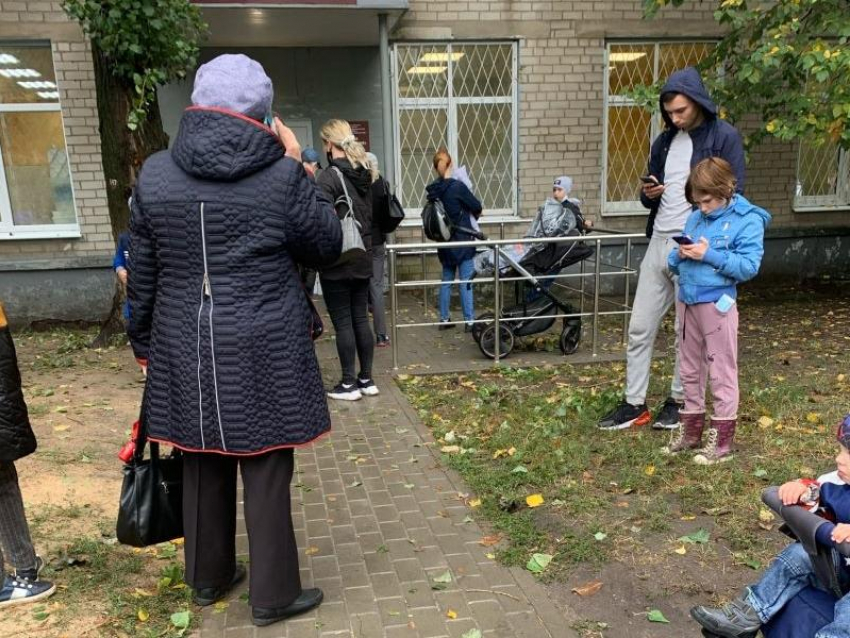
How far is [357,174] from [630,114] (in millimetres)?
6369

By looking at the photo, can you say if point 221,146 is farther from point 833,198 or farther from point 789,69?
point 833,198

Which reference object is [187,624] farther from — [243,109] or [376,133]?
[376,133]

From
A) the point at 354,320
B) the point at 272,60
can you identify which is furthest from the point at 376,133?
the point at 354,320

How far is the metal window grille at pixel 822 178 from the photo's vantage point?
10.8m

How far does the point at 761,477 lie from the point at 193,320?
10.4ft

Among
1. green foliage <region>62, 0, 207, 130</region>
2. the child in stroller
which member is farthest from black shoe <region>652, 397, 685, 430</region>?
green foliage <region>62, 0, 207, 130</region>

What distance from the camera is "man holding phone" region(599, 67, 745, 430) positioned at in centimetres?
401

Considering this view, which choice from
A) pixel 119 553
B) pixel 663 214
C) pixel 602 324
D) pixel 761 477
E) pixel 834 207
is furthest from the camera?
pixel 834 207

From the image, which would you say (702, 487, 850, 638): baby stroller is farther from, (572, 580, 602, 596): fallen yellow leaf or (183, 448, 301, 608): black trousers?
(183, 448, 301, 608): black trousers

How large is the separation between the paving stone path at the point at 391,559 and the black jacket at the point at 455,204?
3.02m

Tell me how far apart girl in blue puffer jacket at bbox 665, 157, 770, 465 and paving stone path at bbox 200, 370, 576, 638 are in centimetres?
150

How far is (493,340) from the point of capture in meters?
6.61

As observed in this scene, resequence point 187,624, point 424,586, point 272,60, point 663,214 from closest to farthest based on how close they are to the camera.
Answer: point 187,624
point 424,586
point 663,214
point 272,60

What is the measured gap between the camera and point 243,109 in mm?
2375
